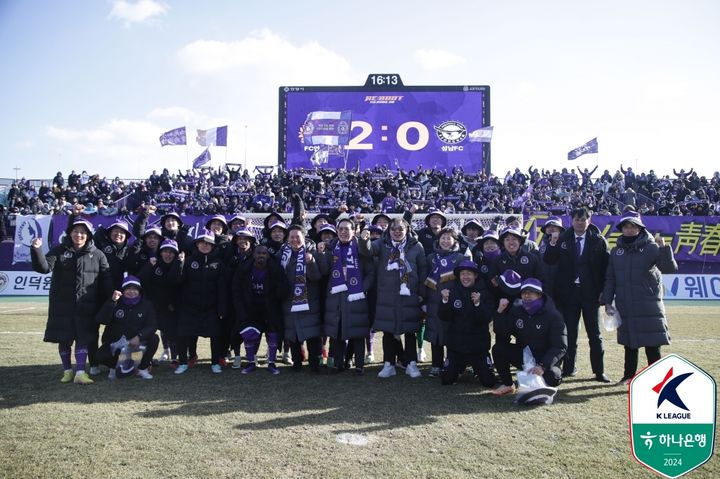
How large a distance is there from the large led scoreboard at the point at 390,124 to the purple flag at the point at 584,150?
5.60 m

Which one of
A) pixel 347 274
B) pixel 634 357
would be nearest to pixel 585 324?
pixel 634 357

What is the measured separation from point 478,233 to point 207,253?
3906 millimetres

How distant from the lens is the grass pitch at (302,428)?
3.63 meters

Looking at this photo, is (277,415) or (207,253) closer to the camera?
(277,415)

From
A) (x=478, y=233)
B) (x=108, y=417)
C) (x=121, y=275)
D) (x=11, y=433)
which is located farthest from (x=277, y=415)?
(x=478, y=233)

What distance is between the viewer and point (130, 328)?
6.37 metres

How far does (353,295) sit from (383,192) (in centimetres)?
1658

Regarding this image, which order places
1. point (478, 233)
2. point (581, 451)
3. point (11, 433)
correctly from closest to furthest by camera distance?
point (581, 451)
point (11, 433)
point (478, 233)

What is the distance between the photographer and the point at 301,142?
25734 millimetres

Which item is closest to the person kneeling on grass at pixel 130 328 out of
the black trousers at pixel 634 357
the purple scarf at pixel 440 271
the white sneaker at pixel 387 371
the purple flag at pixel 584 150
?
the white sneaker at pixel 387 371

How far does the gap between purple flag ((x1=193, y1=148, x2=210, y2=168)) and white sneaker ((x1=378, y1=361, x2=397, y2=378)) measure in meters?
24.0

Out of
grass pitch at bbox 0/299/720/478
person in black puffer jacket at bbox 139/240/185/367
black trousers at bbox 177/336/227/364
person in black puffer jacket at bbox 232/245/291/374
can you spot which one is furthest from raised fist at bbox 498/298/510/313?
person in black puffer jacket at bbox 139/240/185/367

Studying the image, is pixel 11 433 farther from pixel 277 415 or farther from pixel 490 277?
pixel 490 277

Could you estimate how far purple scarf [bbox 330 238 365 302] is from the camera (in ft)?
21.4
